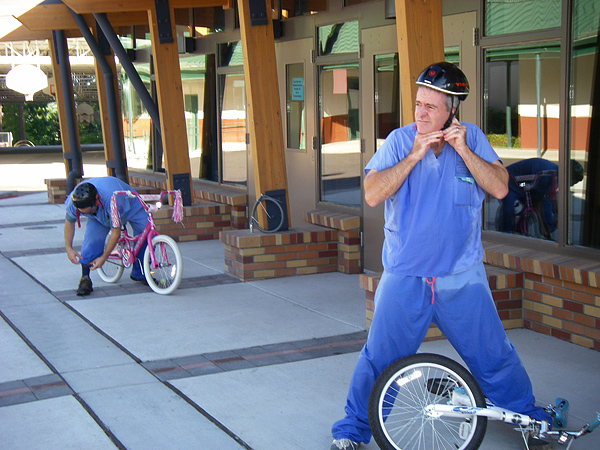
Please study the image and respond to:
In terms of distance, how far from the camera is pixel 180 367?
523 centimetres

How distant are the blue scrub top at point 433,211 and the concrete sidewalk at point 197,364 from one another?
3.37 ft

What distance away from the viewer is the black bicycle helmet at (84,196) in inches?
273

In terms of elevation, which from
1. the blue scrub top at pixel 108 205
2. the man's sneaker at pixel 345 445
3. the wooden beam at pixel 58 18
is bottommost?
the man's sneaker at pixel 345 445

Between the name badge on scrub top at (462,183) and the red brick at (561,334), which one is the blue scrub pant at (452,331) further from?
the red brick at (561,334)

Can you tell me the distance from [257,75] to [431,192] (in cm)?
481

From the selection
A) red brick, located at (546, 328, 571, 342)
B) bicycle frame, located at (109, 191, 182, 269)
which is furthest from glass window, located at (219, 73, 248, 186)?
red brick, located at (546, 328, 571, 342)

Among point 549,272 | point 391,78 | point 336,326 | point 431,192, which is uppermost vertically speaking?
point 391,78

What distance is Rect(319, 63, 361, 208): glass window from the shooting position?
8453 mm

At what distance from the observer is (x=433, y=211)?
11.5 ft

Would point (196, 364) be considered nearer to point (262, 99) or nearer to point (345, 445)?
point (345, 445)

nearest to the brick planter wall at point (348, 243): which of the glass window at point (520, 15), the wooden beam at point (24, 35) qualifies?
the glass window at point (520, 15)

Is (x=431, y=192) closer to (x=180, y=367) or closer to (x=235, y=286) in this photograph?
(x=180, y=367)

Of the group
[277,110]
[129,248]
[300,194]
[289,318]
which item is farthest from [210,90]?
[289,318]

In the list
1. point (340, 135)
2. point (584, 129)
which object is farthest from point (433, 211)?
point (340, 135)
